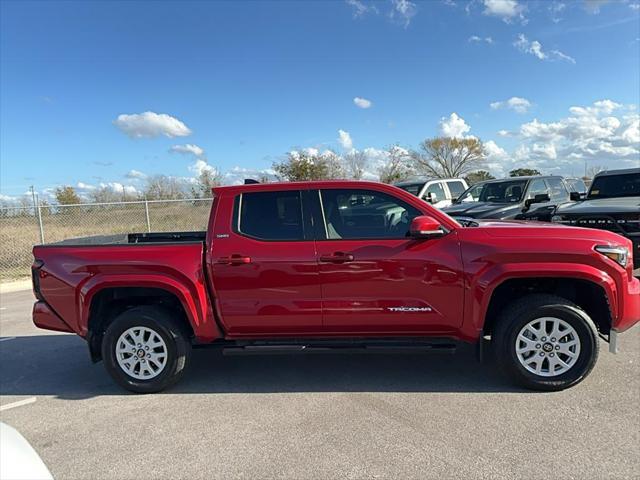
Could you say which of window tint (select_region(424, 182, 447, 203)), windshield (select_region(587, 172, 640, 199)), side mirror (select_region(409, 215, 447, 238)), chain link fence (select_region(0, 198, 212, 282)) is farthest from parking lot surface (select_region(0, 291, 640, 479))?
chain link fence (select_region(0, 198, 212, 282))

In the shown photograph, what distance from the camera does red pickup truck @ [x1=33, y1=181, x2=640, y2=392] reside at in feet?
12.4

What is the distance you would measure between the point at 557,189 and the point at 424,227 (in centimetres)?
990

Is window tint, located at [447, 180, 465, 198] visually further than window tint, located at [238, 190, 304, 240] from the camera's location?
Yes

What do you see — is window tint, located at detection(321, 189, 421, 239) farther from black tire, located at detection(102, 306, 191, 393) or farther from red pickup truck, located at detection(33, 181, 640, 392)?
black tire, located at detection(102, 306, 191, 393)

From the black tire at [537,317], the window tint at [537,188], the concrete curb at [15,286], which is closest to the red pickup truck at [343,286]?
the black tire at [537,317]

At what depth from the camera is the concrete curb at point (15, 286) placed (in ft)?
36.0

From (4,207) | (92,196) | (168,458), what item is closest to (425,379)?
(168,458)

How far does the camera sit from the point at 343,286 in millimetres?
3924

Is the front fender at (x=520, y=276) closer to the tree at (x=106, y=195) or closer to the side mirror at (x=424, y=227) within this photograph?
the side mirror at (x=424, y=227)

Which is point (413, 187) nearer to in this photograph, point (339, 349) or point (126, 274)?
point (339, 349)

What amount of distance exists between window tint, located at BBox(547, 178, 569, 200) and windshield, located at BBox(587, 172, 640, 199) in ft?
6.81

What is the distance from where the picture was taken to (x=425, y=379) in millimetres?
4211

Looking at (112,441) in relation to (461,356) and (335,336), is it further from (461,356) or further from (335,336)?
(461,356)

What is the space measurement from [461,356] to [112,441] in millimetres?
3414
